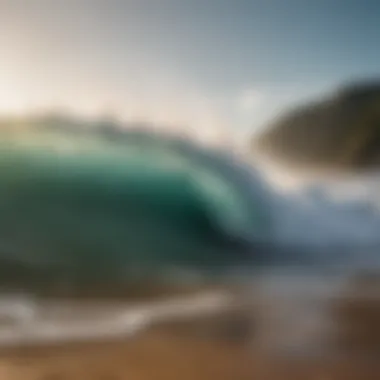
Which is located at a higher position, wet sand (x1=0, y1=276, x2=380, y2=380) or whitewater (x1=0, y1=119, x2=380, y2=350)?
whitewater (x1=0, y1=119, x2=380, y2=350)

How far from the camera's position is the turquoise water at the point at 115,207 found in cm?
108

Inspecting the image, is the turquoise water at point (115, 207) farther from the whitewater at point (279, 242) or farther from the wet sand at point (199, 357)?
the wet sand at point (199, 357)

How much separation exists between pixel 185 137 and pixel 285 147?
0.59ft

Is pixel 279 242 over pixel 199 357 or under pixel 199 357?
over

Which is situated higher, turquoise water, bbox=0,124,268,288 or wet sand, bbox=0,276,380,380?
turquoise water, bbox=0,124,268,288

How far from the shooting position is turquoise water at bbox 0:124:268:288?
1.08 m

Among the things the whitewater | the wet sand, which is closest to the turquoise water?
the whitewater

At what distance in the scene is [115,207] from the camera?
111 cm

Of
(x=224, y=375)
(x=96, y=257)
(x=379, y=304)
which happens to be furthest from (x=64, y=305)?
(x=379, y=304)

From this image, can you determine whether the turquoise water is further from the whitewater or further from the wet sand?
the wet sand

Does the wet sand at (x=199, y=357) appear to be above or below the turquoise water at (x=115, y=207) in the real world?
below

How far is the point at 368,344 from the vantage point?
109 cm

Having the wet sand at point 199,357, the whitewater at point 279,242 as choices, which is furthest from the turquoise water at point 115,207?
the wet sand at point 199,357

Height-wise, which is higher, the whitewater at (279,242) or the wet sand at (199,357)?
the whitewater at (279,242)
